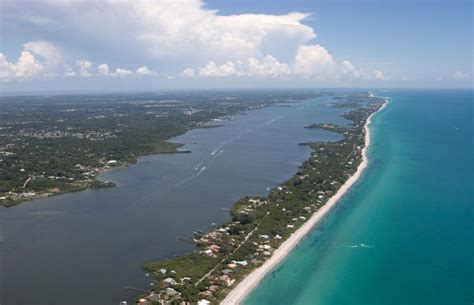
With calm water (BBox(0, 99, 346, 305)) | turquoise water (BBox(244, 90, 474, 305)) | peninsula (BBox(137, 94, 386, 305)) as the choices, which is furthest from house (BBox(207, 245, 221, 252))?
turquoise water (BBox(244, 90, 474, 305))

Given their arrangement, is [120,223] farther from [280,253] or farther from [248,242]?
[280,253]

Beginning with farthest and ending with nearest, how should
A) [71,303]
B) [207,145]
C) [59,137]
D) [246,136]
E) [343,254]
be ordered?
[246,136] → [59,137] → [207,145] → [343,254] → [71,303]

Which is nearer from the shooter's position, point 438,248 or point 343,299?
point 343,299

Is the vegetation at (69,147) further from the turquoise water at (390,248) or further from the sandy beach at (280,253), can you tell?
the turquoise water at (390,248)

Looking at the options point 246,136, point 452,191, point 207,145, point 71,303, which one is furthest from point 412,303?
point 246,136

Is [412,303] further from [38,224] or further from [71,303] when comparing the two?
[38,224]

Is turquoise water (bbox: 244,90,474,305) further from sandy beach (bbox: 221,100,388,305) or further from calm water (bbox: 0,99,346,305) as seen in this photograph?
calm water (bbox: 0,99,346,305)
